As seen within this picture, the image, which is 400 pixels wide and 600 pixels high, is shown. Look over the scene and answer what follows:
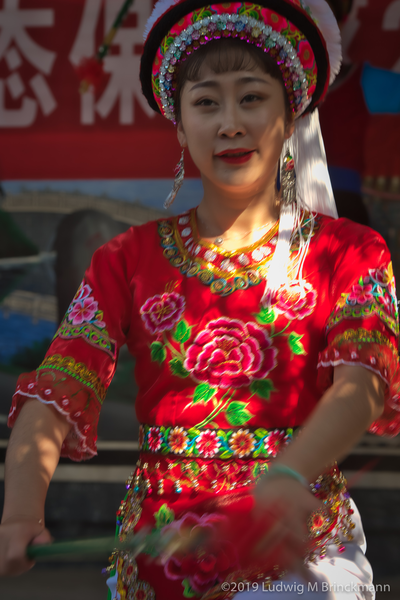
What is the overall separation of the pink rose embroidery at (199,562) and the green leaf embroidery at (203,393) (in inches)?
8.7

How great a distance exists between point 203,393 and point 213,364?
63mm

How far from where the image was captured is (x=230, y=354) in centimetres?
122

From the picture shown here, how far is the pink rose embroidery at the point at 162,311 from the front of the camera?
128 centimetres

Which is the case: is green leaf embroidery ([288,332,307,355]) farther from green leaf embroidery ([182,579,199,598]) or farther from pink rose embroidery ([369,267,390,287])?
green leaf embroidery ([182,579,199,598])

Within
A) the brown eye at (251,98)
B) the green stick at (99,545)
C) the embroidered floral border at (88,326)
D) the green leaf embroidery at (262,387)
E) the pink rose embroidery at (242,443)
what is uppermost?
the brown eye at (251,98)

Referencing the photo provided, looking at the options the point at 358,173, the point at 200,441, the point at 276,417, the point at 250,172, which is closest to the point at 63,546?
the point at 200,441

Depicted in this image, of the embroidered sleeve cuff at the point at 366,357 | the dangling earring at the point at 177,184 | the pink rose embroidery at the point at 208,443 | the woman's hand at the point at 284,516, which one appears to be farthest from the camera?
the dangling earring at the point at 177,184

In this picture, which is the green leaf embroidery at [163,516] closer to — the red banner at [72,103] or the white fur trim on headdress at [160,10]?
the white fur trim on headdress at [160,10]

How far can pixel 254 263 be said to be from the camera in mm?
1329

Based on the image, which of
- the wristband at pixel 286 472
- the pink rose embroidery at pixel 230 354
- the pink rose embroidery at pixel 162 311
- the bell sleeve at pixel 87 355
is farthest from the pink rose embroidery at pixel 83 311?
the wristband at pixel 286 472

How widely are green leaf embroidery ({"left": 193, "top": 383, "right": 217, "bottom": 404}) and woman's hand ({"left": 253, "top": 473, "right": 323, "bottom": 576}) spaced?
32 cm

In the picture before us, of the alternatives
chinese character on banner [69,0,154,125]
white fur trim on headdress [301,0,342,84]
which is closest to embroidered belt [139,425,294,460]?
white fur trim on headdress [301,0,342,84]

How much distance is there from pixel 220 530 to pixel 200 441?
Answer: 31 cm

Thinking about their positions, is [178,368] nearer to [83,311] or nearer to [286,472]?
[83,311]
